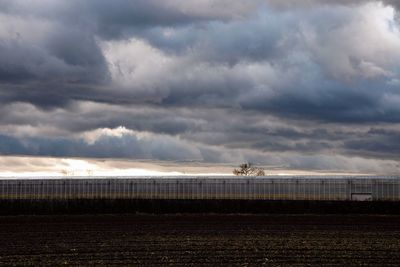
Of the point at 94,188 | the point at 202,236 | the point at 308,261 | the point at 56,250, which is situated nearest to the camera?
the point at 308,261

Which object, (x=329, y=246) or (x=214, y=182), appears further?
(x=214, y=182)

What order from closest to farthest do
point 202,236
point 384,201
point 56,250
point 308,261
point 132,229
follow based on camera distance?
1. point 308,261
2. point 56,250
3. point 202,236
4. point 132,229
5. point 384,201

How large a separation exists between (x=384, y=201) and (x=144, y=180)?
23026mm

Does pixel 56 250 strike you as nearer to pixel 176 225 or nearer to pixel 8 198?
pixel 176 225

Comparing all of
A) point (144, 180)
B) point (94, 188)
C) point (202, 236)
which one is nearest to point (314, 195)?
point (144, 180)

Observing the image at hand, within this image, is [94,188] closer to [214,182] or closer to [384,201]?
[214,182]

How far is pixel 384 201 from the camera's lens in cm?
6344

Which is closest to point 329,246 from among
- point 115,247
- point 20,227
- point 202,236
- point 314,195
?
point 202,236

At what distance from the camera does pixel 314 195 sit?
64.6 m

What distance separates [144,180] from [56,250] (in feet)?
106

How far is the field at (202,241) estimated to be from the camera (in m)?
32.3

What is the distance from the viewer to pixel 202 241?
127ft

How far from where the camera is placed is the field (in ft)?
106

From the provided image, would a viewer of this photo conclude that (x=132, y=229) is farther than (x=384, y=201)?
No
